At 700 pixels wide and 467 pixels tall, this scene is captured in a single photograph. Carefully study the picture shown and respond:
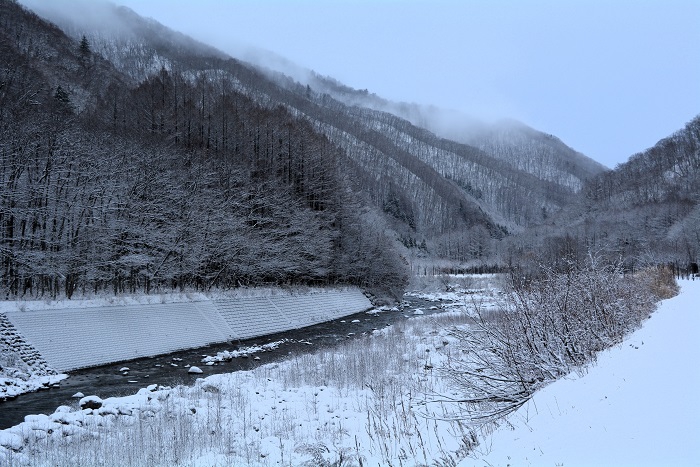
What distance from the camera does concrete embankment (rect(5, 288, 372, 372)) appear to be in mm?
21406

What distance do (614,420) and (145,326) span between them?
27.0 m

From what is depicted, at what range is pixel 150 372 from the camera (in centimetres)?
2047

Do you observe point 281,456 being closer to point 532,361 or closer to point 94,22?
point 532,361

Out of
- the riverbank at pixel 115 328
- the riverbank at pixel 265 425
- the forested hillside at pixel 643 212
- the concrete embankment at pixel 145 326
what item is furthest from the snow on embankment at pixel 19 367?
the forested hillside at pixel 643 212

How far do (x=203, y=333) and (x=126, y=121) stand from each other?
89.9ft

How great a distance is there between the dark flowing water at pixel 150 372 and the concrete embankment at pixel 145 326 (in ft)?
3.06

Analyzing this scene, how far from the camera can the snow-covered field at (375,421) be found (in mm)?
4406

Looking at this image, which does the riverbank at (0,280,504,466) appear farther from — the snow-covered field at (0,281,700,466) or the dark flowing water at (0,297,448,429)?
the dark flowing water at (0,297,448,429)

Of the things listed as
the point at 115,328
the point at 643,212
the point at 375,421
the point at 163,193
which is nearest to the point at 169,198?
the point at 163,193

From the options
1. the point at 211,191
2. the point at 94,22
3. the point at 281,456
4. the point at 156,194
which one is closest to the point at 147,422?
the point at 281,456

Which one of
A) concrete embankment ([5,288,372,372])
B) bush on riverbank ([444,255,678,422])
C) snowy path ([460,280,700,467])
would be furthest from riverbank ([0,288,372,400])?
snowy path ([460,280,700,467])

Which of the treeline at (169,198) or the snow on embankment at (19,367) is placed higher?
the treeline at (169,198)

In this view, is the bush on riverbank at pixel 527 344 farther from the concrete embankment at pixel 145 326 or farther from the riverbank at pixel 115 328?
the concrete embankment at pixel 145 326

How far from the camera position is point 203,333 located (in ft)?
95.8
